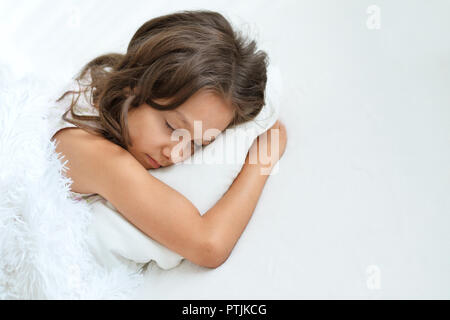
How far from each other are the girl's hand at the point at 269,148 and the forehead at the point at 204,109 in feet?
0.53

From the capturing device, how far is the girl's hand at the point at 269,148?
43.1 inches

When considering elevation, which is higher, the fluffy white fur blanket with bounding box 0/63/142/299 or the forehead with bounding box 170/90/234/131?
the forehead with bounding box 170/90/234/131

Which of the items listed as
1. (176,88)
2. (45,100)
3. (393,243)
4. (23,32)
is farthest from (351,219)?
(23,32)

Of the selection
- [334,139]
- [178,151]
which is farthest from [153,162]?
[334,139]

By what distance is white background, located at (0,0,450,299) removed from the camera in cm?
83

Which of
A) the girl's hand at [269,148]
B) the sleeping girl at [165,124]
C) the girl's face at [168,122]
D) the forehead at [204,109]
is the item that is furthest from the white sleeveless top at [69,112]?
the girl's hand at [269,148]

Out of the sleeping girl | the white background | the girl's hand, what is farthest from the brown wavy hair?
the white background

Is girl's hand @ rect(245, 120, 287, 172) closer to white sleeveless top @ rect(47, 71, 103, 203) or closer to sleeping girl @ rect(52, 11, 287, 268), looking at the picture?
sleeping girl @ rect(52, 11, 287, 268)

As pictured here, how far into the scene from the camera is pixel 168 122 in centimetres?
95

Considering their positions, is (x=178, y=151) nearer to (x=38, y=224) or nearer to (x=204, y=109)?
(x=204, y=109)

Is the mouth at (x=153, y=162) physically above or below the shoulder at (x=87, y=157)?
below

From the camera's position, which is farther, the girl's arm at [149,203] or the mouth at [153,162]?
the mouth at [153,162]

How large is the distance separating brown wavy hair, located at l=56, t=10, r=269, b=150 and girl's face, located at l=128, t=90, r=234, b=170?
0.01 meters

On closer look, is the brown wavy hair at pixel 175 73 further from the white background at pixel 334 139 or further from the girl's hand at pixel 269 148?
the white background at pixel 334 139
